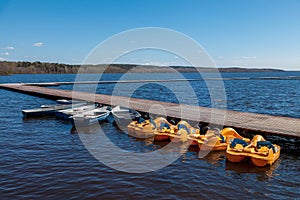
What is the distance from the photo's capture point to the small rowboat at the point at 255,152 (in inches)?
435

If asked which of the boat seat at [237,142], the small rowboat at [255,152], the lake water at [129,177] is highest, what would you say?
the boat seat at [237,142]

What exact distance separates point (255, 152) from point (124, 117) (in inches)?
401

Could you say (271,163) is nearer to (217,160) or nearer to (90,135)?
(217,160)

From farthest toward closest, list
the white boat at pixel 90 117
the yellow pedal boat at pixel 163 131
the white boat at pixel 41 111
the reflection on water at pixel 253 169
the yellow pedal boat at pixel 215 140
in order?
the white boat at pixel 41 111 → the white boat at pixel 90 117 → the yellow pedal boat at pixel 163 131 → the yellow pedal boat at pixel 215 140 → the reflection on water at pixel 253 169

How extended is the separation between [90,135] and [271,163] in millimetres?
10549

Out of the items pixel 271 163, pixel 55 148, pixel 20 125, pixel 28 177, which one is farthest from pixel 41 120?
pixel 271 163

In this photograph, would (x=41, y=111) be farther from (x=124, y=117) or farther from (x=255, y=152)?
(x=255, y=152)

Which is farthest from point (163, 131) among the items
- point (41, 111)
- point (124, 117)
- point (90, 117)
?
point (41, 111)

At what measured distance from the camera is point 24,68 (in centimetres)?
18388

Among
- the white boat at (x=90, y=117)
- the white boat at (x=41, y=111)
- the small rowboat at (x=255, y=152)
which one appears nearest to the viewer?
the small rowboat at (x=255, y=152)

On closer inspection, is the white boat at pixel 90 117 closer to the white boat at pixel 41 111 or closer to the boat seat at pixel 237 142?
the white boat at pixel 41 111

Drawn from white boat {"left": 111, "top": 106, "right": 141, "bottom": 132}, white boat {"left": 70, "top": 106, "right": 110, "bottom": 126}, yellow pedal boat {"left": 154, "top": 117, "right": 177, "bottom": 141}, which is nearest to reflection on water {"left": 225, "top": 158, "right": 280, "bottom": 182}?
yellow pedal boat {"left": 154, "top": 117, "right": 177, "bottom": 141}

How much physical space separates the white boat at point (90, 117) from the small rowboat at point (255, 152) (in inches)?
419

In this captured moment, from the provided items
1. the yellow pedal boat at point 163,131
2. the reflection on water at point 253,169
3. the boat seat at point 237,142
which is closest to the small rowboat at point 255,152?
the boat seat at point 237,142
